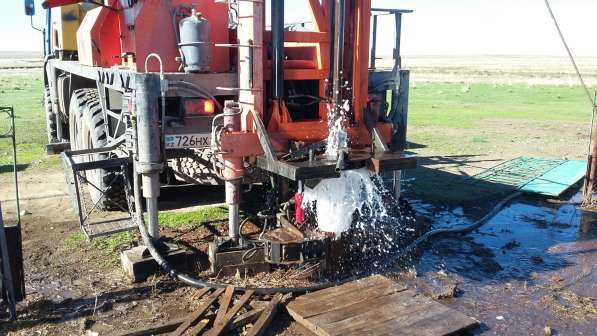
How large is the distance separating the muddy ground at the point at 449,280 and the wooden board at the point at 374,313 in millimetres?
199

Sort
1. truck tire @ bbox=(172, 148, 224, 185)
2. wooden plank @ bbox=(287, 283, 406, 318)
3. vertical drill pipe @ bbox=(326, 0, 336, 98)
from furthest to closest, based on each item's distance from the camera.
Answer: truck tire @ bbox=(172, 148, 224, 185) < vertical drill pipe @ bbox=(326, 0, 336, 98) < wooden plank @ bbox=(287, 283, 406, 318)

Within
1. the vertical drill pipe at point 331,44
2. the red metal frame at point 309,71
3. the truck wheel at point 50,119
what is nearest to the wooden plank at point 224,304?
the red metal frame at point 309,71

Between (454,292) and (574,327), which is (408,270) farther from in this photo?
(574,327)

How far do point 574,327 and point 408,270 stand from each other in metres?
1.63

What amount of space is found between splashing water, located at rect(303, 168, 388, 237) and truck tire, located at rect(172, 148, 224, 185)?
4.17 ft

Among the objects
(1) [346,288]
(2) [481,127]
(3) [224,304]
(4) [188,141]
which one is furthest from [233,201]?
(2) [481,127]

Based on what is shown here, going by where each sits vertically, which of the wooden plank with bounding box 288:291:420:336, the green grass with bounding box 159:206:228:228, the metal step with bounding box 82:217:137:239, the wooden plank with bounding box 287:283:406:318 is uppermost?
the metal step with bounding box 82:217:137:239

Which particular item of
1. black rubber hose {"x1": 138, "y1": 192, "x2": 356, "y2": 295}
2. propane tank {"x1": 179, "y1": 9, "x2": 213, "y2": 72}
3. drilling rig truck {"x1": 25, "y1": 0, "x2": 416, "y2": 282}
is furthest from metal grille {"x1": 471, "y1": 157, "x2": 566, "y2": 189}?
propane tank {"x1": 179, "y1": 9, "x2": 213, "y2": 72}

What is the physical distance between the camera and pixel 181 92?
205 inches

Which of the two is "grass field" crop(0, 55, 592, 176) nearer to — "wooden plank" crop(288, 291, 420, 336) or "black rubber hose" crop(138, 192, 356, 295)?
"black rubber hose" crop(138, 192, 356, 295)

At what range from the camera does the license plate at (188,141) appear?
206 inches

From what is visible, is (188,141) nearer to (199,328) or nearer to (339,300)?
(199,328)

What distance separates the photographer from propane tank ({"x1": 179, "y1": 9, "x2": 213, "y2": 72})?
5152 millimetres

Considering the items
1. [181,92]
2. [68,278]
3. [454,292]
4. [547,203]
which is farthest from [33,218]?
[547,203]
